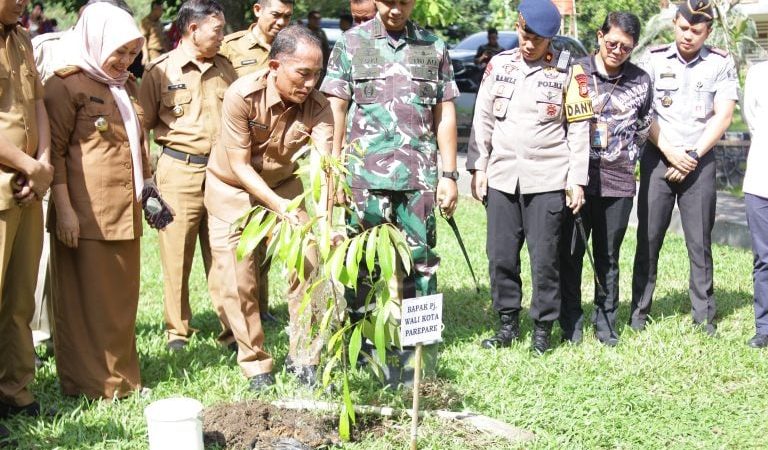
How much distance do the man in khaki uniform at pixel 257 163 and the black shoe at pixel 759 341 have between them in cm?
271

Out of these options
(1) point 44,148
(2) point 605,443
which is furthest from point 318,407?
(1) point 44,148

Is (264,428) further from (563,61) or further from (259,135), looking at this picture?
Answer: (563,61)

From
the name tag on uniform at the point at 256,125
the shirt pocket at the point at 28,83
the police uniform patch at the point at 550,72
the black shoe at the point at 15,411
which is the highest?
the shirt pocket at the point at 28,83

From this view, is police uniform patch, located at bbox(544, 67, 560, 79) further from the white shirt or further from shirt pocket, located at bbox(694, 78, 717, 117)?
the white shirt

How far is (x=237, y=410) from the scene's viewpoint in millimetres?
4508

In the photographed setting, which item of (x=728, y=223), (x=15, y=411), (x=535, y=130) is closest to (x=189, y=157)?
(x=15, y=411)

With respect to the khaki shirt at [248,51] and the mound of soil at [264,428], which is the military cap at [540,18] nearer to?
the khaki shirt at [248,51]

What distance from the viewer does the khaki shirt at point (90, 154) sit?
4.64m

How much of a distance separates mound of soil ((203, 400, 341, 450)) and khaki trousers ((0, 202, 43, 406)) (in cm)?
90

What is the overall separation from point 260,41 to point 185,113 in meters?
0.83

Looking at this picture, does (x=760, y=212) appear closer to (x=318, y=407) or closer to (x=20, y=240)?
(x=318, y=407)

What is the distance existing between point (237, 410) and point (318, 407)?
37 cm

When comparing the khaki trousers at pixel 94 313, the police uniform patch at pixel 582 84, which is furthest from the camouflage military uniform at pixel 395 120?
the khaki trousers at pixel 94 313

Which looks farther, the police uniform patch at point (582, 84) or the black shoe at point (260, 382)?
the police uniform patch at point (582, 84)
